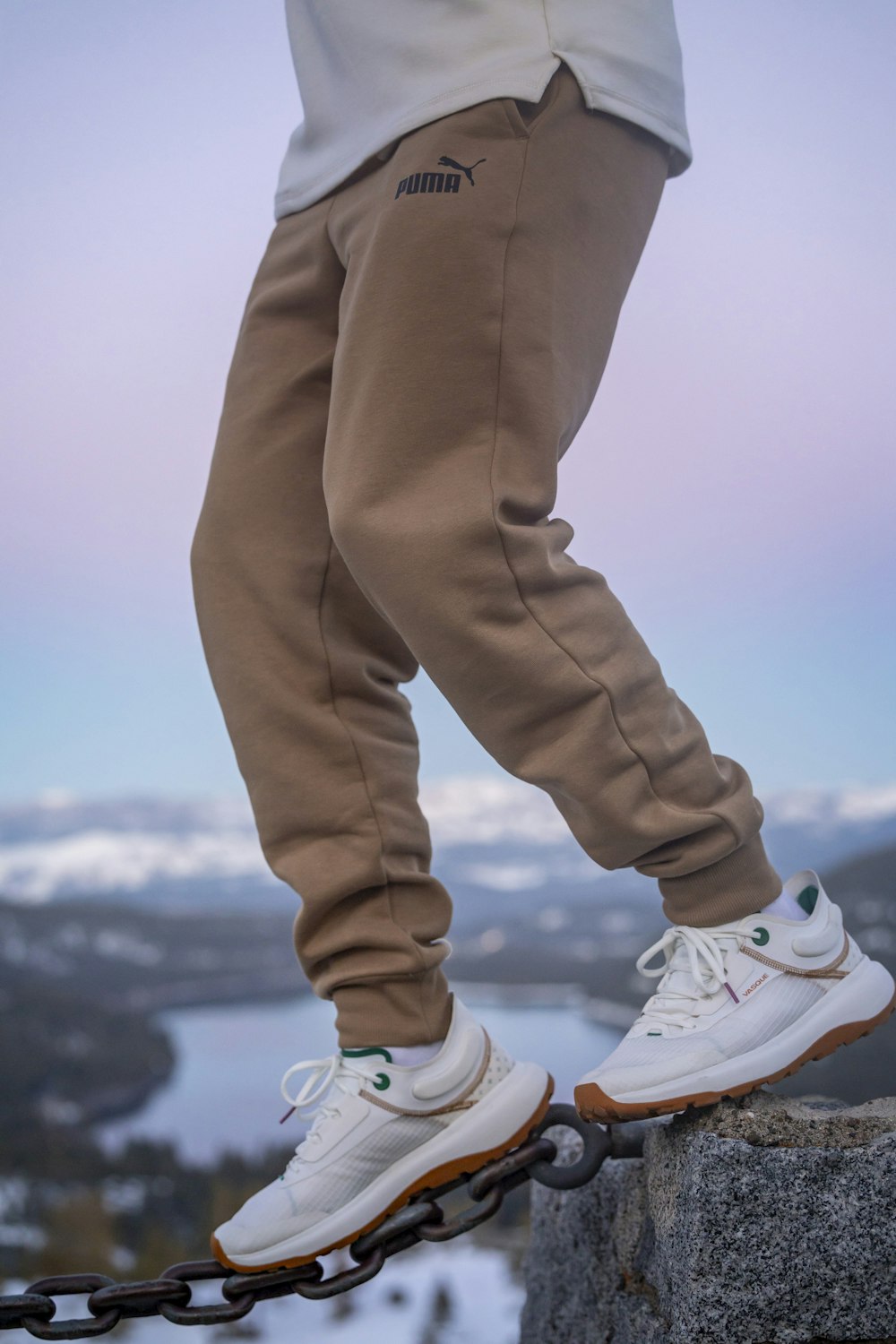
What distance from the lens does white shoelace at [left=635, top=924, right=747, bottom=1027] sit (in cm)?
75

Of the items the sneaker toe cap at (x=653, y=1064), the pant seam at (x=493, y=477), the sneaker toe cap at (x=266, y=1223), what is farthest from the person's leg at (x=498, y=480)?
the sneaker toe cap at (x=266, y=1223)

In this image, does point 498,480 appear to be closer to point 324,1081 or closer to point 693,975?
point 693,975

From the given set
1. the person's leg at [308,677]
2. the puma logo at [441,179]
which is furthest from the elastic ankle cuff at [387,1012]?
the puma logo at [441,179]

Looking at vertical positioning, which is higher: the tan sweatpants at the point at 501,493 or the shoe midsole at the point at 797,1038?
the tan sweatpants at the point at 501,493

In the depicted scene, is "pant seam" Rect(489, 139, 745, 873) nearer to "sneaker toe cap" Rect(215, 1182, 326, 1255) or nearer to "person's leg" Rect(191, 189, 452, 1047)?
"person's leg" Rect(191, 189, 452, 1047)

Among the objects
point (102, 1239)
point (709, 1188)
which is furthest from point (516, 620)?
point (102, 1239)

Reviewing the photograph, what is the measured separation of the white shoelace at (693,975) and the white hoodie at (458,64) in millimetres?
627

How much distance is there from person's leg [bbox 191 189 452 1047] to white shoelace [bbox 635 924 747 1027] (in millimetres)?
192

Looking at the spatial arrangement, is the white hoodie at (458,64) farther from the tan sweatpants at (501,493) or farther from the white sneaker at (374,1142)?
the white sneaker at (374,1142)

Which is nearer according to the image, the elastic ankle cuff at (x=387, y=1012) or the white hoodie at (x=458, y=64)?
the white hoodie at (x=458, y=64)

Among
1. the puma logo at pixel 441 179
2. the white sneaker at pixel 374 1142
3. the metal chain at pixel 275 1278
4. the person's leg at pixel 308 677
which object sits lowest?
the metal chain at pixel 275 1278

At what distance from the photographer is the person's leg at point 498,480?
686 mm

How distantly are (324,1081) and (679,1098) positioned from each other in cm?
31

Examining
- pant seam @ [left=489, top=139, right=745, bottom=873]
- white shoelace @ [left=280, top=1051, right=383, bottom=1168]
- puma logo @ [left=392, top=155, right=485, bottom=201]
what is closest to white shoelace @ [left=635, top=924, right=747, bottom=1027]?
pant seam @ [left=489, top=139, right=745, bottom=873]
